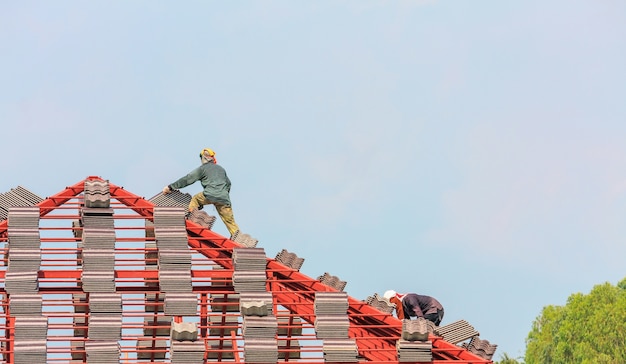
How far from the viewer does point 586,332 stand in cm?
9012

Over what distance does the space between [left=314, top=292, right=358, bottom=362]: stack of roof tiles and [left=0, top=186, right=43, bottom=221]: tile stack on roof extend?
20.4ft

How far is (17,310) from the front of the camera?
28.6 m

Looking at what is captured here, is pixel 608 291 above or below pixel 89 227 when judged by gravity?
above

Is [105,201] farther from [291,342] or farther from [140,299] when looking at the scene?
[291,342]

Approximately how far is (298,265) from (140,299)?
3.14m

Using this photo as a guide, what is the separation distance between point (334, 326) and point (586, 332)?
63.3m

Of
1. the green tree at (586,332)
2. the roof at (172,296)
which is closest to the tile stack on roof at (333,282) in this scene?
the roof at (172,296)

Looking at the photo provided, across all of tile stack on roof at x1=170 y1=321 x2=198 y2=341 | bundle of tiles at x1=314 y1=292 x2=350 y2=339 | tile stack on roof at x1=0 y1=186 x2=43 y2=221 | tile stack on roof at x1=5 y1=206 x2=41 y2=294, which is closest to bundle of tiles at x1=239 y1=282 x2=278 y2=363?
bundle of tiles at x1=314 y1=292 x2=350 y2=339

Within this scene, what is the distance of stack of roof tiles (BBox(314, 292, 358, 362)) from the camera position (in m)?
28.4

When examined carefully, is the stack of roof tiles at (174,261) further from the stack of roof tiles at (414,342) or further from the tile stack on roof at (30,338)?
the stack of roof tiles at (414,342)

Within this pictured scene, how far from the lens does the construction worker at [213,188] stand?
34781 mm

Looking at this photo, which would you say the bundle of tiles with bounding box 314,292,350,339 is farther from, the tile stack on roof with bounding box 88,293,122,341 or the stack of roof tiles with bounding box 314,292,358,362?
the tile stack on roof with bounding box 88,293,122,341

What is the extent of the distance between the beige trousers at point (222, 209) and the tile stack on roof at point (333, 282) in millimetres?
4546

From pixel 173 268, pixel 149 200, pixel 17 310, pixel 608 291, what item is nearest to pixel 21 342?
pixel 17 310
